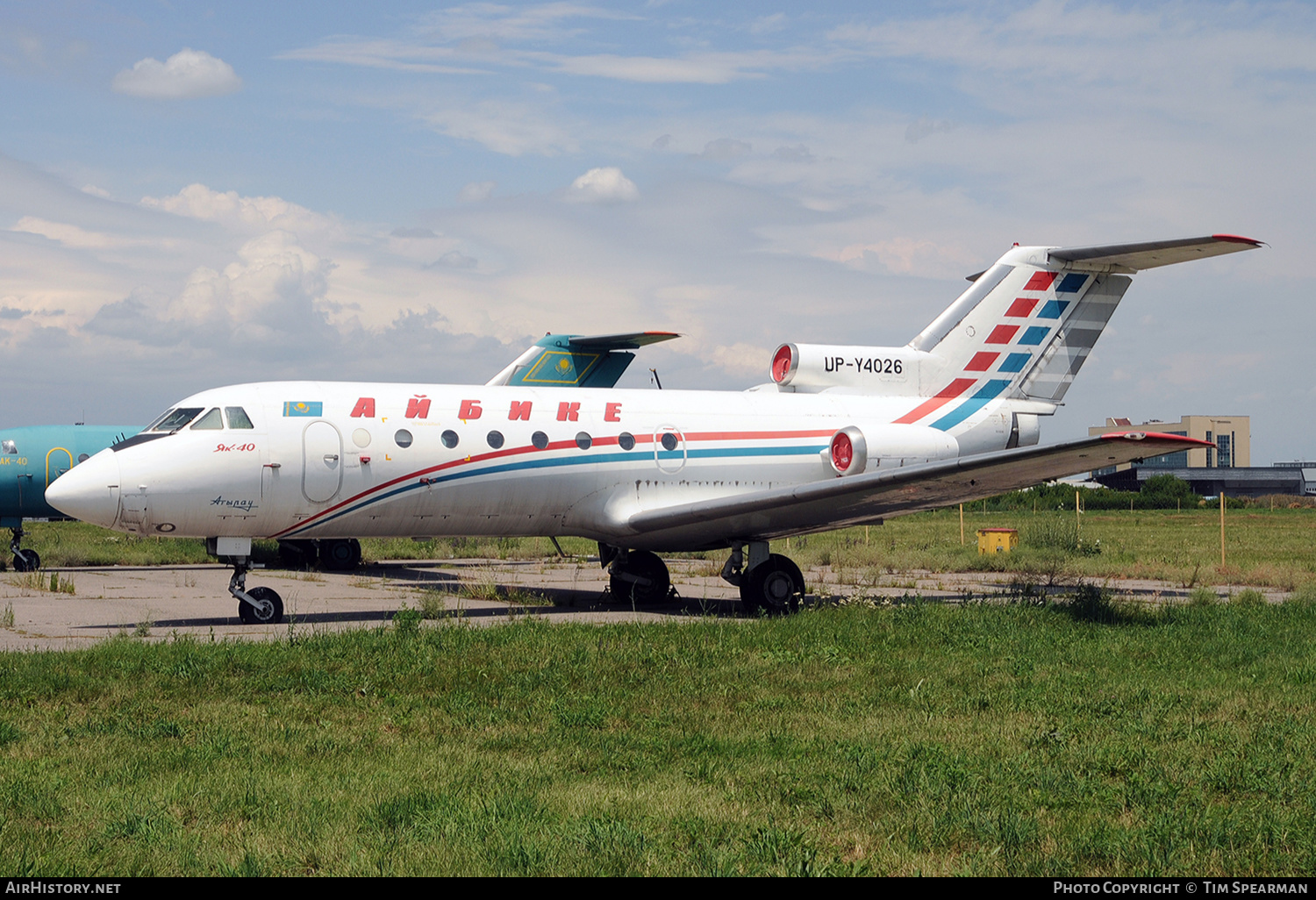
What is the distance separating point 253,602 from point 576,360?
15.2 m

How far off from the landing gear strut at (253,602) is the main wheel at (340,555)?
39.6 ft

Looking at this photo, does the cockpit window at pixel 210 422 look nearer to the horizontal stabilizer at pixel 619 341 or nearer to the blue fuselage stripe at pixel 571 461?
the blue fuselage stripe at pixel 571 461

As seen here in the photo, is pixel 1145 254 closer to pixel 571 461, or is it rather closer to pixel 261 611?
pixel 571 461

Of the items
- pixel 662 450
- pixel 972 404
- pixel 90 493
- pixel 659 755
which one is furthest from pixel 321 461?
pixel 972 404

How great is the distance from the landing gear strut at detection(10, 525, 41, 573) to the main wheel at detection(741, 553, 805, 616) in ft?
56.1

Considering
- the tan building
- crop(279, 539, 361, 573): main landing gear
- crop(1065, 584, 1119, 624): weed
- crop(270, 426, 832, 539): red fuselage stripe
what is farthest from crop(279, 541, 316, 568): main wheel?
the tan building

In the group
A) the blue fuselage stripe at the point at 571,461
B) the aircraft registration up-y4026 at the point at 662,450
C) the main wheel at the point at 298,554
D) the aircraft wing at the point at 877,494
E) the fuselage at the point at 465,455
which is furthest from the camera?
the main wheel at the point at 298,554

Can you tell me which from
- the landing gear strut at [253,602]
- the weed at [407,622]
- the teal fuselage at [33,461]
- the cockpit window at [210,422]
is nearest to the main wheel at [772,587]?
the weed at [407,622]

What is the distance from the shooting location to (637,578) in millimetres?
19719

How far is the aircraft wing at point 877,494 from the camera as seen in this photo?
1480 cm

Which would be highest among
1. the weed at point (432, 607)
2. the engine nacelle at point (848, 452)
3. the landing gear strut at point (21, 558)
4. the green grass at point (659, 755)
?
the engine nacelle at point (848, 452)

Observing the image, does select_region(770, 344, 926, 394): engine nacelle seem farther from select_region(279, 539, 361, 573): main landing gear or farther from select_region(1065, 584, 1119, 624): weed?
select_region(279, 539, 361, 573): main landing gear

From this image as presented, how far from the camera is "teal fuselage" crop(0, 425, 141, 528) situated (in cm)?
2611

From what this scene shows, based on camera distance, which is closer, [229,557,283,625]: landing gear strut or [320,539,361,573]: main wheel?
[229,557,283,625]: landing gear strut
